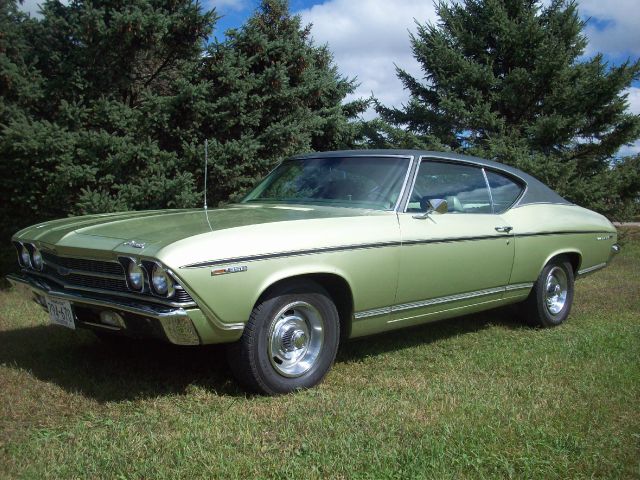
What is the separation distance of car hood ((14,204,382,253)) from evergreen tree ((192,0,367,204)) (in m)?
4.31

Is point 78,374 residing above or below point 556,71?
below

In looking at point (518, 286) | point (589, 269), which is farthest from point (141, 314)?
point (589, 269)

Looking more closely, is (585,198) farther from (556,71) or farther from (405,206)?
(405,206)

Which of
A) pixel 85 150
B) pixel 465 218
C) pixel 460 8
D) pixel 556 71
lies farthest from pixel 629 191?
pixel 85 150

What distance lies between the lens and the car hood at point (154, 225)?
334 cm

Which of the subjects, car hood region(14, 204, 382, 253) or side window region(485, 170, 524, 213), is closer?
car hood region(14, 204, 382, 253)

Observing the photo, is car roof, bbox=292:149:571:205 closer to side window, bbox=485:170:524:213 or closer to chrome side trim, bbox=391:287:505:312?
side window, bbox=485:170:524:213

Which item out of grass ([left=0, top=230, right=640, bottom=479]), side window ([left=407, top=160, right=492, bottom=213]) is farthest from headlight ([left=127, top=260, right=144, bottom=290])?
side window ([left=407, top=160, right=492, bottom=213])

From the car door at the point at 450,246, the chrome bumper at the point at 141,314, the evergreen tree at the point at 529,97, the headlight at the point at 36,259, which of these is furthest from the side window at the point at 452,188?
the evergreen tree at the point at 529,97

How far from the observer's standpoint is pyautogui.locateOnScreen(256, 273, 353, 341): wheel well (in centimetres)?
376

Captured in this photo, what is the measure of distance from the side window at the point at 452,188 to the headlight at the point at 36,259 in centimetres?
246

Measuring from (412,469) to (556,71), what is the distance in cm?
1173

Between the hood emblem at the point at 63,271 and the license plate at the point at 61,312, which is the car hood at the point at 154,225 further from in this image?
the license plate at the point at 61,312

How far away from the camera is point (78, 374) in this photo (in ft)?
12.9
